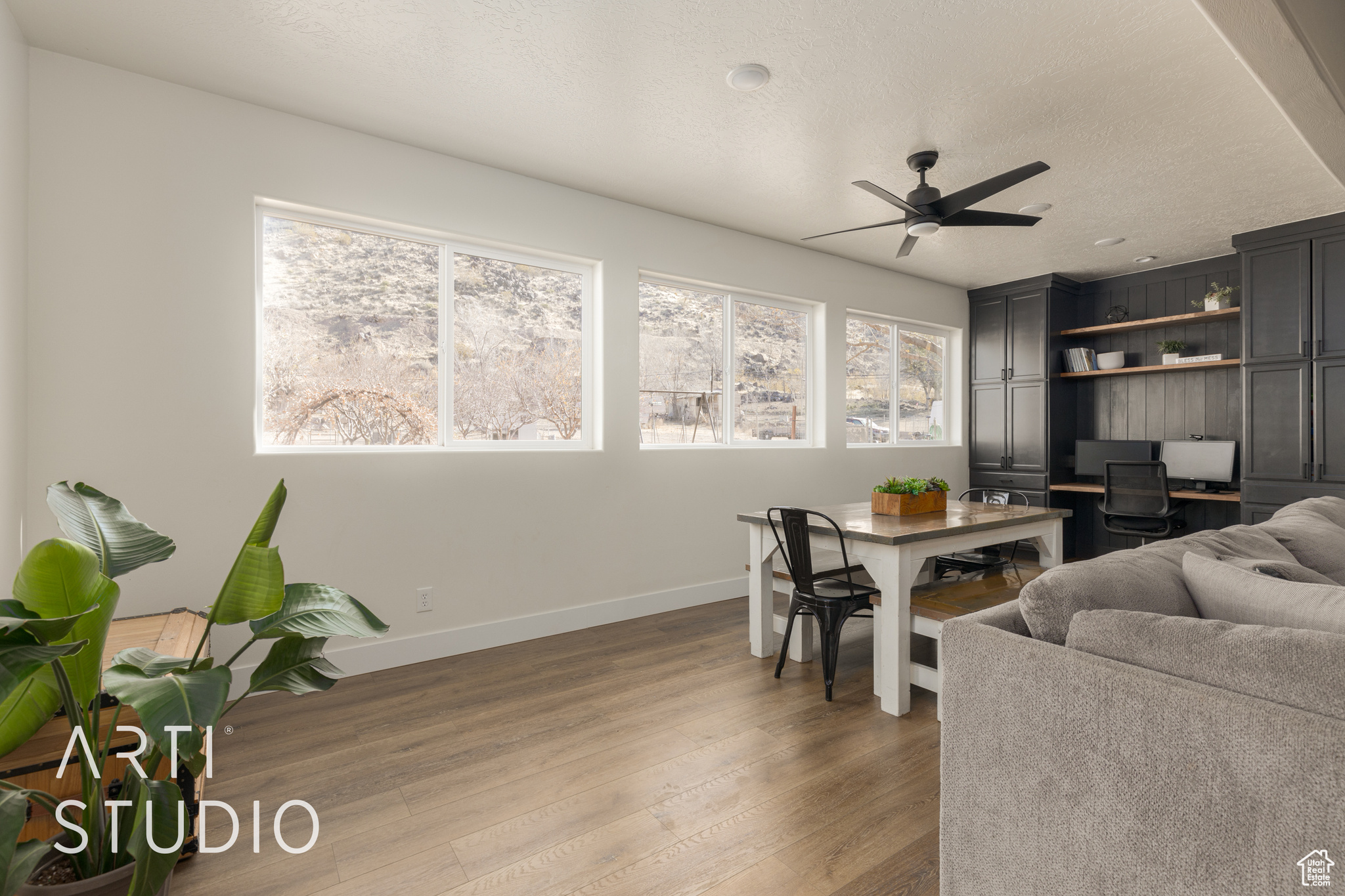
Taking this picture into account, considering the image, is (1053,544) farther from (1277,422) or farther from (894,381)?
(894,381)

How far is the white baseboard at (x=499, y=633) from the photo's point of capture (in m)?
3.02

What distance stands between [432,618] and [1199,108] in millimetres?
4400

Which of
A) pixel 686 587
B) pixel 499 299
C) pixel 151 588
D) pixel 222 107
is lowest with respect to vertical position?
pixel 686 587

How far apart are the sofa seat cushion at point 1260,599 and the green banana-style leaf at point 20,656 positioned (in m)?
2.02

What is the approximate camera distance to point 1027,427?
586 centimetres

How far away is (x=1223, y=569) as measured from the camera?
128cm

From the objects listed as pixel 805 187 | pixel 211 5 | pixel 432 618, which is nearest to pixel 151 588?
pixel 432 618

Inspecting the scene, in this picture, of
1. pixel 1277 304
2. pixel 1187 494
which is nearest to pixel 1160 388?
pixel 1187 494

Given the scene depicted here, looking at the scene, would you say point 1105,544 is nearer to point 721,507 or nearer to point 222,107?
point 721,507

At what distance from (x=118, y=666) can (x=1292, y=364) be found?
6.18 m

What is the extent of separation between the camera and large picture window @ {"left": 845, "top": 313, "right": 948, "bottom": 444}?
214 inches

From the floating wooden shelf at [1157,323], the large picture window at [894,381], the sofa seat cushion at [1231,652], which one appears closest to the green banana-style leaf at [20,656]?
the sofa seat cushion at [1231,652]

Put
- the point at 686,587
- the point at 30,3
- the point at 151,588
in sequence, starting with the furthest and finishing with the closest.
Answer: the point at 686,587 → the point at 151,588 → the point at 30,3

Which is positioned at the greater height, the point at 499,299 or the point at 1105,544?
the point at 499,299
